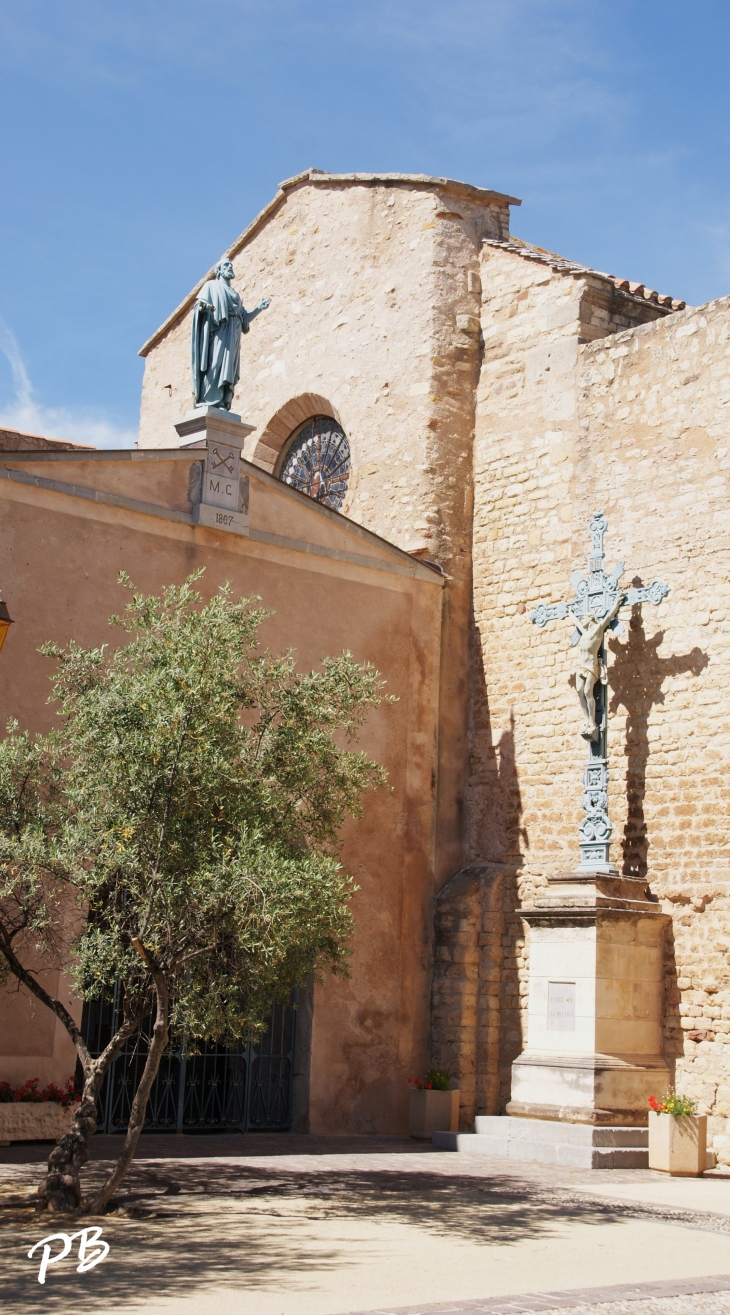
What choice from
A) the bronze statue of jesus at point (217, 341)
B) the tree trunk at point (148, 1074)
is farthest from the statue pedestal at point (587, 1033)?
the bronze statue of jesus at point (217, 341)

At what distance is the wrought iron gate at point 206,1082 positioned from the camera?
12.4 meters

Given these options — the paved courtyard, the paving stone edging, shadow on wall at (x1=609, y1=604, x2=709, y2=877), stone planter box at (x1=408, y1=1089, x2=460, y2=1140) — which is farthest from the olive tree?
stone planter box at (x1=408, y1=1089, x2=460, y2=1140)

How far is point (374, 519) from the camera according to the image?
53.2ft

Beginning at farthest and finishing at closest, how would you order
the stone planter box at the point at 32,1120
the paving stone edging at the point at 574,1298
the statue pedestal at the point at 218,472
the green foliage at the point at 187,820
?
the statue pedestal at the point at 218,472
the stone planter box at the point at 32,1120
the green foliage at the point at 187,820
the paving stone edging at the point at 574,1298

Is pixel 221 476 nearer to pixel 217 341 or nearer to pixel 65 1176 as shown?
pixel 217 341

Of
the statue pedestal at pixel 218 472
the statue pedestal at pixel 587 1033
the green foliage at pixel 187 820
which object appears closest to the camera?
the green foliage at pixel 187 820

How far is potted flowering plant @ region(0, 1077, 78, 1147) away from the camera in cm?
1102

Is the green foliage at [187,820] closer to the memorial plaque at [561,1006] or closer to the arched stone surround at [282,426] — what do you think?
the memorial plaque at [561,1006]

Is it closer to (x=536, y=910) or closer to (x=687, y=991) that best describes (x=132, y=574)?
(x=536, y=910)

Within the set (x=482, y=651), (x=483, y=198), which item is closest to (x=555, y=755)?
(x=482, y=651)

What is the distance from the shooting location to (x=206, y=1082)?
13102 mm

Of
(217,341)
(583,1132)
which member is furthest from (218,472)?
(583,1132)

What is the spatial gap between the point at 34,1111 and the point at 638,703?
244 inches

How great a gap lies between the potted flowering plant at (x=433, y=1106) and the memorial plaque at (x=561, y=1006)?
5.77 feet
